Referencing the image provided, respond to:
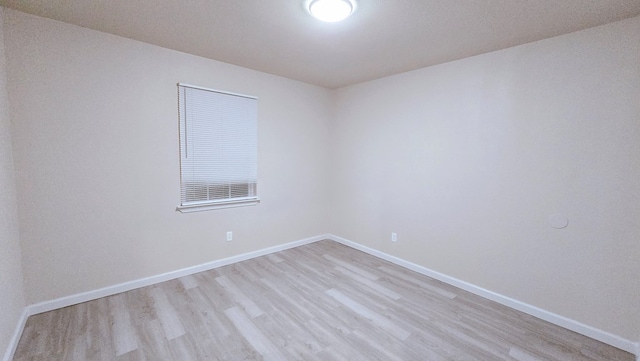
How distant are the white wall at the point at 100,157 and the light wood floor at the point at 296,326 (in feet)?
1.17

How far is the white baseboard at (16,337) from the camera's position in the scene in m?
1.74

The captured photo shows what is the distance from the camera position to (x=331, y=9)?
6.19 ft

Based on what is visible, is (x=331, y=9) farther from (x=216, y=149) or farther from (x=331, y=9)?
(x=216, y=149)

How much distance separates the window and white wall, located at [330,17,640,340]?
1838mm

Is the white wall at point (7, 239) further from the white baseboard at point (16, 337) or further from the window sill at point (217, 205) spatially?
the window sill at point (217, 205)

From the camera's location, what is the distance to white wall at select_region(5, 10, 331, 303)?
7.20 ft

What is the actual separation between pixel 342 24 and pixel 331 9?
0.98 feet

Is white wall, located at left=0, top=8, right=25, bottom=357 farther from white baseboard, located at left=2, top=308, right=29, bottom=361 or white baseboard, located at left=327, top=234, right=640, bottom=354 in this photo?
white baseboard, located at left=327, top=234, right=640, bottom=354

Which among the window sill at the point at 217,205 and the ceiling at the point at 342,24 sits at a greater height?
the ceiling at the point at 342,24

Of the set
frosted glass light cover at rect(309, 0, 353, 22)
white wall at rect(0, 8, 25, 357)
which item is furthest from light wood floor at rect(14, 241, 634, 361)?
frosted glass light cover at rect(309, 0, 353, 22)

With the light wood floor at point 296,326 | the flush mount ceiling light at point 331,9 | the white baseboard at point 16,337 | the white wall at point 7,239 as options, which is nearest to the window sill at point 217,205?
the light wood floor at point 296,326

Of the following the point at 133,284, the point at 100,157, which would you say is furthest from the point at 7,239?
the point at 133,284

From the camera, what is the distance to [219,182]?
10.7ft

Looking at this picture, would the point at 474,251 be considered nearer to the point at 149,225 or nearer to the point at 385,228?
the point at 385,228
